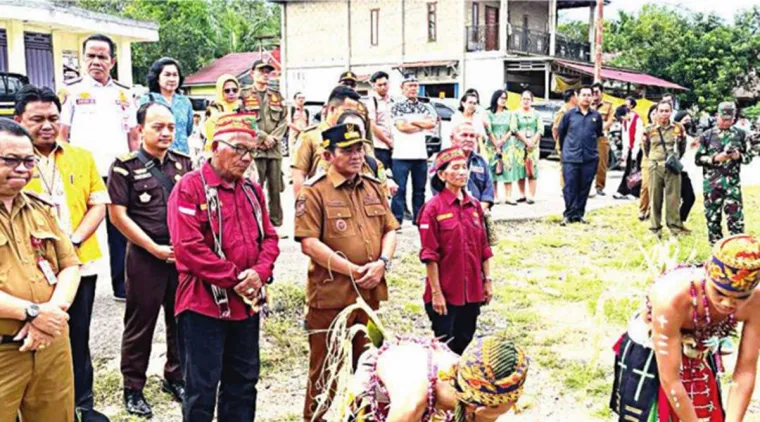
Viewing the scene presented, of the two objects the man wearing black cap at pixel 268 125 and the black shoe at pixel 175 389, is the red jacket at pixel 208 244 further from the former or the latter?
the man wearing black cap at pixel 268 125

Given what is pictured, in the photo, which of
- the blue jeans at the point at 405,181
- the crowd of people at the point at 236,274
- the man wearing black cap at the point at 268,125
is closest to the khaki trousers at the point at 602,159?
the blue jeans at the point at 405,181

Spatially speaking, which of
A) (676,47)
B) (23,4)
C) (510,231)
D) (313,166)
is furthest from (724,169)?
(676,47)

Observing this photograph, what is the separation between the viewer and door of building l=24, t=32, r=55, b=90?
20250 mm

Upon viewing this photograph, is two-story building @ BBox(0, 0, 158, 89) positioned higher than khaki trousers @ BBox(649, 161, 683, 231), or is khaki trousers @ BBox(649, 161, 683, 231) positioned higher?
two-story building @ BBox(0, 0, 158, 89)

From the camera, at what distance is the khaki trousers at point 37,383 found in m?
3.00

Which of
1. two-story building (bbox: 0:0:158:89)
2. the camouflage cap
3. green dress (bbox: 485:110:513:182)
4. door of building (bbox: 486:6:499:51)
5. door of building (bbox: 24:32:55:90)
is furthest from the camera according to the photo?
door of building (bbox: 486:6:499:51)

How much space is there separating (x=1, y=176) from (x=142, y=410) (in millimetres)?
1742

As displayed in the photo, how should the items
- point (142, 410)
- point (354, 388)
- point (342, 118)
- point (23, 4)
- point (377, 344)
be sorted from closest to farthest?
1. point (354, 388)
2. point (377, 344)
3. point (142, 410)
4. point (342, 118)
5. point (23, 4)

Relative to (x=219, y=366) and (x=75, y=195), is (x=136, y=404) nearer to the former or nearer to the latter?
(x=219, y=366)

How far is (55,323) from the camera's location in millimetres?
3061

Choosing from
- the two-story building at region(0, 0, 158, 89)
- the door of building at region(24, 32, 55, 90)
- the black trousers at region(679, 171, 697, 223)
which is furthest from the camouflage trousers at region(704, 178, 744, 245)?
the door of building at region(24, 32, 55, 90)

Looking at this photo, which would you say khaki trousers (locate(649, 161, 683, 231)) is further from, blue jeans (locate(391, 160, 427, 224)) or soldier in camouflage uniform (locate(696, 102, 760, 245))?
blue jeans (locate(391, 160, 427, 224))

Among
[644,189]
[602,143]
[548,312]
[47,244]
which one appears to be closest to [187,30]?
[602,143]

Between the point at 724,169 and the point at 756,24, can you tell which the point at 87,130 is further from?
the point at 756,24
